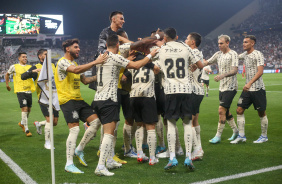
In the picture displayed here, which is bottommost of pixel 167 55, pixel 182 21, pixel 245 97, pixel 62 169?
pixel 62 169

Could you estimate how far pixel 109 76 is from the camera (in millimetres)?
5551

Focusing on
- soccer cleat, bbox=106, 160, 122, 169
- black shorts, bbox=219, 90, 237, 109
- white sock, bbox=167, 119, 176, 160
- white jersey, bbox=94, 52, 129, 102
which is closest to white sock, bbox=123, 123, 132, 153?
soccer cleat, bbox=106, 160, 122, 169

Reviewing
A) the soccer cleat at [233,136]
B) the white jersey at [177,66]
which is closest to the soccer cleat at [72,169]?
the white jersey at [177,66]

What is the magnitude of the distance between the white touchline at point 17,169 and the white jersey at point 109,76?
66.1 inches

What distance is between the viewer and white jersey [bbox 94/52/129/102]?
550 cm

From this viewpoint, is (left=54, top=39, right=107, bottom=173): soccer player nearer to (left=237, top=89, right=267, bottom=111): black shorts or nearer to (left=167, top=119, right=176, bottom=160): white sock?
(left=167, top=119, right=176, bottom=160): white sock

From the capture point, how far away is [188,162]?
5500 mm

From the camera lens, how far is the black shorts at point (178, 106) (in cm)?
572

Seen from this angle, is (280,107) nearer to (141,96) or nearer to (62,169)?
(141,96)

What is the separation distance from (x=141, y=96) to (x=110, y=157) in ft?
4.06

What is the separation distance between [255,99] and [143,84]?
3.05 metres

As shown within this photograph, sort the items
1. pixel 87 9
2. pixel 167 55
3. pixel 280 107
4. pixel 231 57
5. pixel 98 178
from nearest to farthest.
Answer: pixel 98 178
pixel 167 55
pixel 231 57
pixel 280 107
pixel 87 9

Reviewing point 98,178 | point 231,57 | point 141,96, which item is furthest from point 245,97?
point 98,178

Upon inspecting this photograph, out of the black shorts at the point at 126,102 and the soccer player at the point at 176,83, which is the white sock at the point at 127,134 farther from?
the soccer player at the point at 176,83
